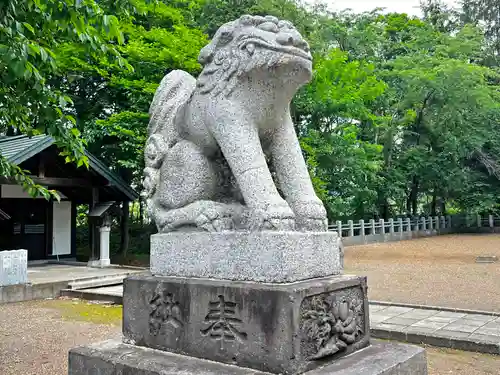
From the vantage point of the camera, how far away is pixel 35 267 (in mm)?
12812

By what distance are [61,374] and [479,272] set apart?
9876mm

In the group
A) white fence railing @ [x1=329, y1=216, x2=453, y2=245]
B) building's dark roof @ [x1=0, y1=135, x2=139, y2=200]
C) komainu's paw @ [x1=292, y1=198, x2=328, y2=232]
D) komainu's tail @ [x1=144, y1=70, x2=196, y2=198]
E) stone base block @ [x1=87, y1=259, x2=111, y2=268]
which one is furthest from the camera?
white fence railing @ [x1=329, y1=216, x2=453, y2=245]

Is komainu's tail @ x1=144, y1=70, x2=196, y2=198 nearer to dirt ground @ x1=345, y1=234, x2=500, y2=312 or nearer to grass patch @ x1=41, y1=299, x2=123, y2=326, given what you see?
grass patch @ x1=41, y1=299, x2=123, y2=326

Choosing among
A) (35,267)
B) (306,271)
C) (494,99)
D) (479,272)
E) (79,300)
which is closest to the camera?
(306,271)

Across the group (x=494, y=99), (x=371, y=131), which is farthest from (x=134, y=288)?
(x=494, y=99)

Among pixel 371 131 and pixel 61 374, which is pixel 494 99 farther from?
pixel 61 374

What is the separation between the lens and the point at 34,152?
11.0 m

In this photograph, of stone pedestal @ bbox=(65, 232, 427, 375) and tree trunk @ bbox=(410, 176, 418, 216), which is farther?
tree trunk @ bbox=(410, 176, 418, 216)

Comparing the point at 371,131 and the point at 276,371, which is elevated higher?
the point at 371,131

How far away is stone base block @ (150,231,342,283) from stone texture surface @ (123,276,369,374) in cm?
6

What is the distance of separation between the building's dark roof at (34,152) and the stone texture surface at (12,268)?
6.59 ft

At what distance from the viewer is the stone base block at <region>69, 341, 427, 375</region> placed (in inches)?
98.3

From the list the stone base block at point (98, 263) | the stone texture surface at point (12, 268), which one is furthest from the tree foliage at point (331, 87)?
the stone texture surface at point (12, 268)

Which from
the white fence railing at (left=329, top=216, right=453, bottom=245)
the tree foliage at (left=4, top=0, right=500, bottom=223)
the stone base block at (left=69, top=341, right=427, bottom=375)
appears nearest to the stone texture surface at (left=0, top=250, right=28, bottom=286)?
the tree foliage at (left=4, top=0, right=500, bottom=223)
